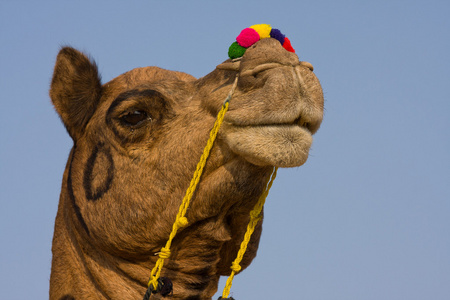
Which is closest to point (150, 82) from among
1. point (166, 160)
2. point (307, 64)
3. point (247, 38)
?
point (166, 160)

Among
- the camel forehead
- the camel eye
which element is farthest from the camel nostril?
the camel eye

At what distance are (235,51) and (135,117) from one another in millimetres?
935

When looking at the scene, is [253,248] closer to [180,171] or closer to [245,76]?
[180,171]

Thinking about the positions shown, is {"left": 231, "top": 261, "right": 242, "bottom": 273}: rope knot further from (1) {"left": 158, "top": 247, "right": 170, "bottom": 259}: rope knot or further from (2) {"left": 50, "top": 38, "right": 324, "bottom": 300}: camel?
(1) {"left": 158, "top": 247, "right": 170, "bottom": 259}: rope knot

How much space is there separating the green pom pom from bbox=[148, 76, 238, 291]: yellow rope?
0.30 metres

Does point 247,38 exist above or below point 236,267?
above

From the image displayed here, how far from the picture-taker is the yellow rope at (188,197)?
14.8 ft

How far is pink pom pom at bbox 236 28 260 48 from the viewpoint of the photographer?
15.8 feet

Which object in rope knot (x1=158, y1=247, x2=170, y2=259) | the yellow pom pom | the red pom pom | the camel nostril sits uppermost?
the yellow pom pom

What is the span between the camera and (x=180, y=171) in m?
4.82

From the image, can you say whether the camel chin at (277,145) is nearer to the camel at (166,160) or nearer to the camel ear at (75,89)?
the camel at (166,160)

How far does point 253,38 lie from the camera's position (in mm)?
4809

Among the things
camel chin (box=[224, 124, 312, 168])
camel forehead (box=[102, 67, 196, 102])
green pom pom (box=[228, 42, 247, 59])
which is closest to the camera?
camel chin (box=[224, 124, 312, 168])

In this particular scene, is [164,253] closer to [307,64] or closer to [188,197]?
[188,197]
